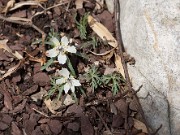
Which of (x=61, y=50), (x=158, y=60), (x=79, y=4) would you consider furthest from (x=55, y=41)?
(x=158, y=60)

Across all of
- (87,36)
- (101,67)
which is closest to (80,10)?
(87,36)

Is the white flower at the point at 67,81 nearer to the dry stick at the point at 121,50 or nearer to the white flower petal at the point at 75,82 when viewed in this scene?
the white flower petal at the point at 75,82

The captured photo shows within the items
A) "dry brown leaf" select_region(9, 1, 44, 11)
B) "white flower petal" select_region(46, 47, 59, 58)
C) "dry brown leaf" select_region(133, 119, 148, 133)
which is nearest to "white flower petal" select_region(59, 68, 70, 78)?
"white flower petal" select_region(46, 47, 59, 58)

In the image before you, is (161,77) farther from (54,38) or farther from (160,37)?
(54,38)

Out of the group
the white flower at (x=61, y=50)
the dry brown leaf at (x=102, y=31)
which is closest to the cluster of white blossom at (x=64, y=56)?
the white flower at (x=61, y=50)

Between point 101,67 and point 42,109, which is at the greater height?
point 101,67
